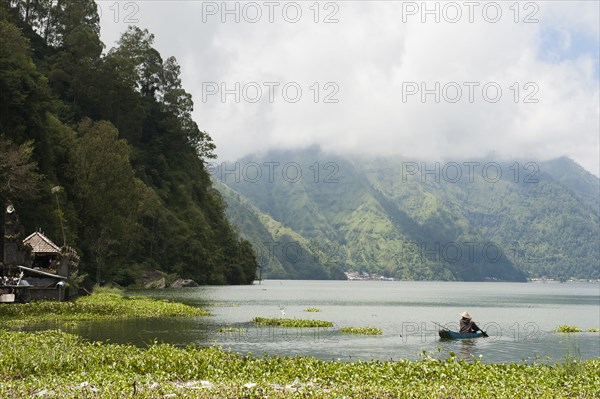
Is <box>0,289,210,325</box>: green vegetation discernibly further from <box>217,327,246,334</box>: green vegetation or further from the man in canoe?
the man in canoe

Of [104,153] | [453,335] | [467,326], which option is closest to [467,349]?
[453,335]

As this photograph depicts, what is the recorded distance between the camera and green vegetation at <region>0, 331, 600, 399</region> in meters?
20.0

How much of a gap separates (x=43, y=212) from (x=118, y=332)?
44248 millimetres

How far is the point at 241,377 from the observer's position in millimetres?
24531

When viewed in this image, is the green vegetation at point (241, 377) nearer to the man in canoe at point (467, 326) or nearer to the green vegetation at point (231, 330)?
the green vegetation at point (231, 330)

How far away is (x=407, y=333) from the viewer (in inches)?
2238

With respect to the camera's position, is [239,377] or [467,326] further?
[467,326]

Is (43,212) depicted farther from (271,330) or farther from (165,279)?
(165,279)

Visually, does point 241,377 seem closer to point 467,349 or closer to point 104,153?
point 467,349

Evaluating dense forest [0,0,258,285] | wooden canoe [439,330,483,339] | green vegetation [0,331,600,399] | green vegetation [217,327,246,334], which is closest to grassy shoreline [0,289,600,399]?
green vegetation [0,331,600,399]

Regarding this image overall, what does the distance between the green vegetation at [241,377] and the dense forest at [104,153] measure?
48.6 meters

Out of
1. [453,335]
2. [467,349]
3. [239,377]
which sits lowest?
[467,349]

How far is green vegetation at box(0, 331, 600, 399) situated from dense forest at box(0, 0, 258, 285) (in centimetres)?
4859

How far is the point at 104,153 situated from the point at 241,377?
3134 inches
